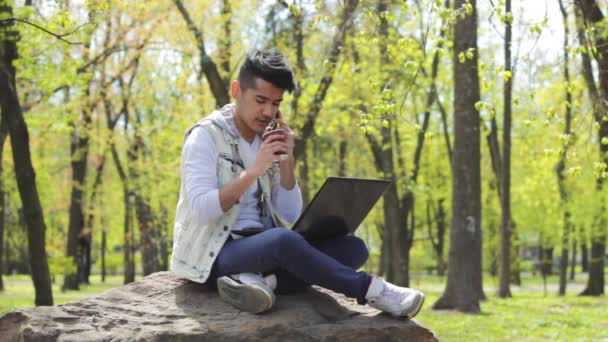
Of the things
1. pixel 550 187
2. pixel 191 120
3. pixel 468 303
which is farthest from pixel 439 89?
pixel 468 303

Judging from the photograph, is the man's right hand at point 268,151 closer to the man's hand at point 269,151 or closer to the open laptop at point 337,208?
the man's hand at point 269,151

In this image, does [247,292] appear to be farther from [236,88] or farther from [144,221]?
[144,221]

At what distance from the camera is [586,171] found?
21.8m

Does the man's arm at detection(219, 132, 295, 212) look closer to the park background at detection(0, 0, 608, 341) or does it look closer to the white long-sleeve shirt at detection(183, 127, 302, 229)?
the white long-sleeve shirt at detection(183, 127, 302, 229)

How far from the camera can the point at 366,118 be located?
254 inches

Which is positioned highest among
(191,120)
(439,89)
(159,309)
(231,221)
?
(439,89)

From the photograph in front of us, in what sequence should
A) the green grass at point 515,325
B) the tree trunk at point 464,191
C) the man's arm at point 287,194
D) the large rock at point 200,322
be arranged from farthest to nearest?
the tree trunk at point 464,191 → the green grass at point 515,325 → the man's arm at point 287,194 → the large rock at point 200,322

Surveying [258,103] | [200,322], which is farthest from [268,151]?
[200,322]

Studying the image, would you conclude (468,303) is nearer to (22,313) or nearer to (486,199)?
(22,313)

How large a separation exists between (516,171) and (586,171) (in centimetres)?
1227

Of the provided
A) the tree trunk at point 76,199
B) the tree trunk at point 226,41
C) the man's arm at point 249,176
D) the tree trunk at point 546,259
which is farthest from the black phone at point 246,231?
the tree trunk at point 76,199

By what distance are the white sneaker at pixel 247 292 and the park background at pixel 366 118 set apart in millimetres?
2149

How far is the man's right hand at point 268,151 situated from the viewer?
14.1ft

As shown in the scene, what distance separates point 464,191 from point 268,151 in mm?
9873
